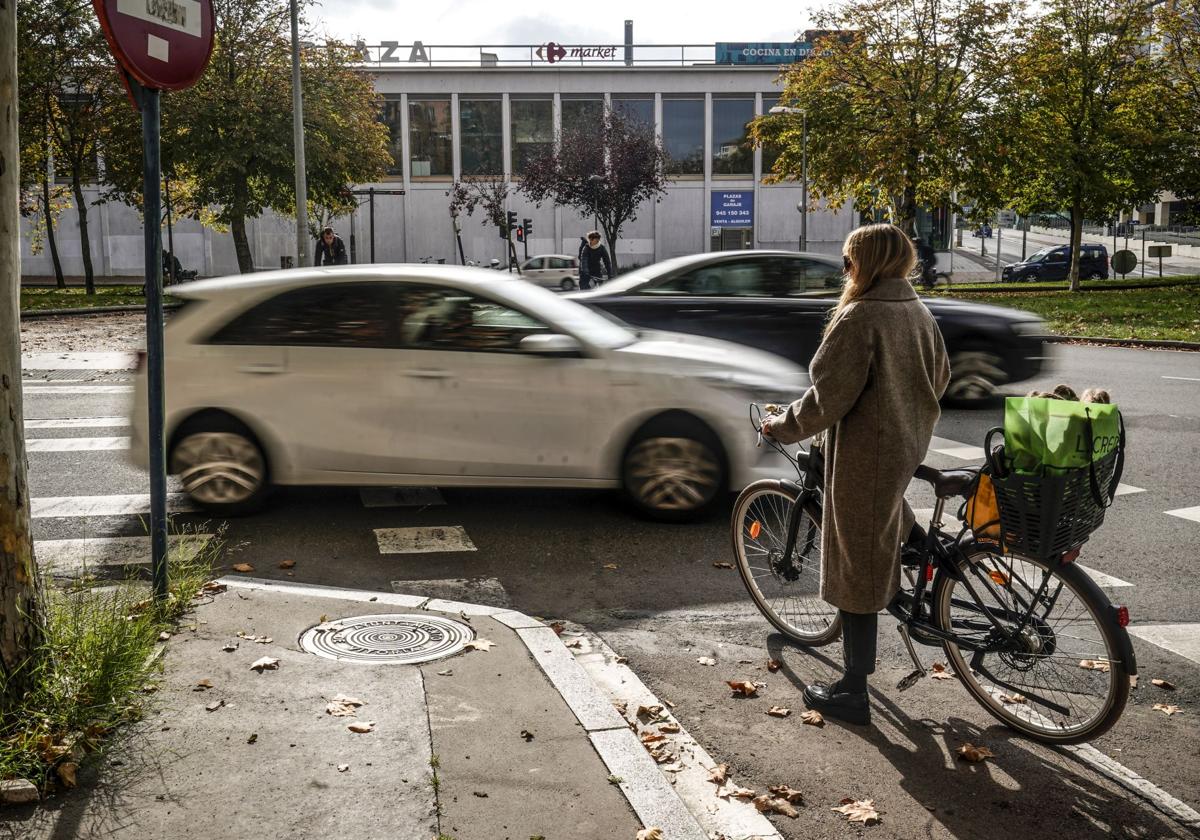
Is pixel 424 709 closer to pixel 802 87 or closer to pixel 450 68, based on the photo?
pixel 802 87

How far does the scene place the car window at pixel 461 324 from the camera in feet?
24.1

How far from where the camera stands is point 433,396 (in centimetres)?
735

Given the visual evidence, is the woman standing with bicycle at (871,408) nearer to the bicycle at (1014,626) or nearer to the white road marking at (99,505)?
the bicycle at (1014,626)

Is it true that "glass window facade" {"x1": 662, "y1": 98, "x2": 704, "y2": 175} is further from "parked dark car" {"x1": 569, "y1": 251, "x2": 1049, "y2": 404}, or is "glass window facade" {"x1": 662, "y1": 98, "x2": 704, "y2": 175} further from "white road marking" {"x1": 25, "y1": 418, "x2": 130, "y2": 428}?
"white road marking" {"x1": 25, "y1": 418, "x2": 130, "y2": 428}

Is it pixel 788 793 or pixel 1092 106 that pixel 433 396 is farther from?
pixel 1092 106

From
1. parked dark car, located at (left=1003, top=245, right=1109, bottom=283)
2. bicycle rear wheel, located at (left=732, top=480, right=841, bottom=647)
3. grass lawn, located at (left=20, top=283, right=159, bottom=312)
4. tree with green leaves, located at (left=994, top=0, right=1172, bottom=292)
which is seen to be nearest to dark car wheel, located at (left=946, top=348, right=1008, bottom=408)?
bicycle rear wheel, located at (left=732, top=480, right=841, bottom=647)

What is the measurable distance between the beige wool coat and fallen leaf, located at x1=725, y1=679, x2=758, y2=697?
0.65 metres

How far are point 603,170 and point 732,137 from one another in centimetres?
883

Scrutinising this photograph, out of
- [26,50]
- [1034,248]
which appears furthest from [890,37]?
[1034,248]

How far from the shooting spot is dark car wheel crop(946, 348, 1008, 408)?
12062mm

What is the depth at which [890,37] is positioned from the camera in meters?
33.7

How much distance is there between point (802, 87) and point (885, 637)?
3114cm

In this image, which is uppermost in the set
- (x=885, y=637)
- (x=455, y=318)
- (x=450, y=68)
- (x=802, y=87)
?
(x=450, y=68)

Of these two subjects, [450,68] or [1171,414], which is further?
[450,68]
